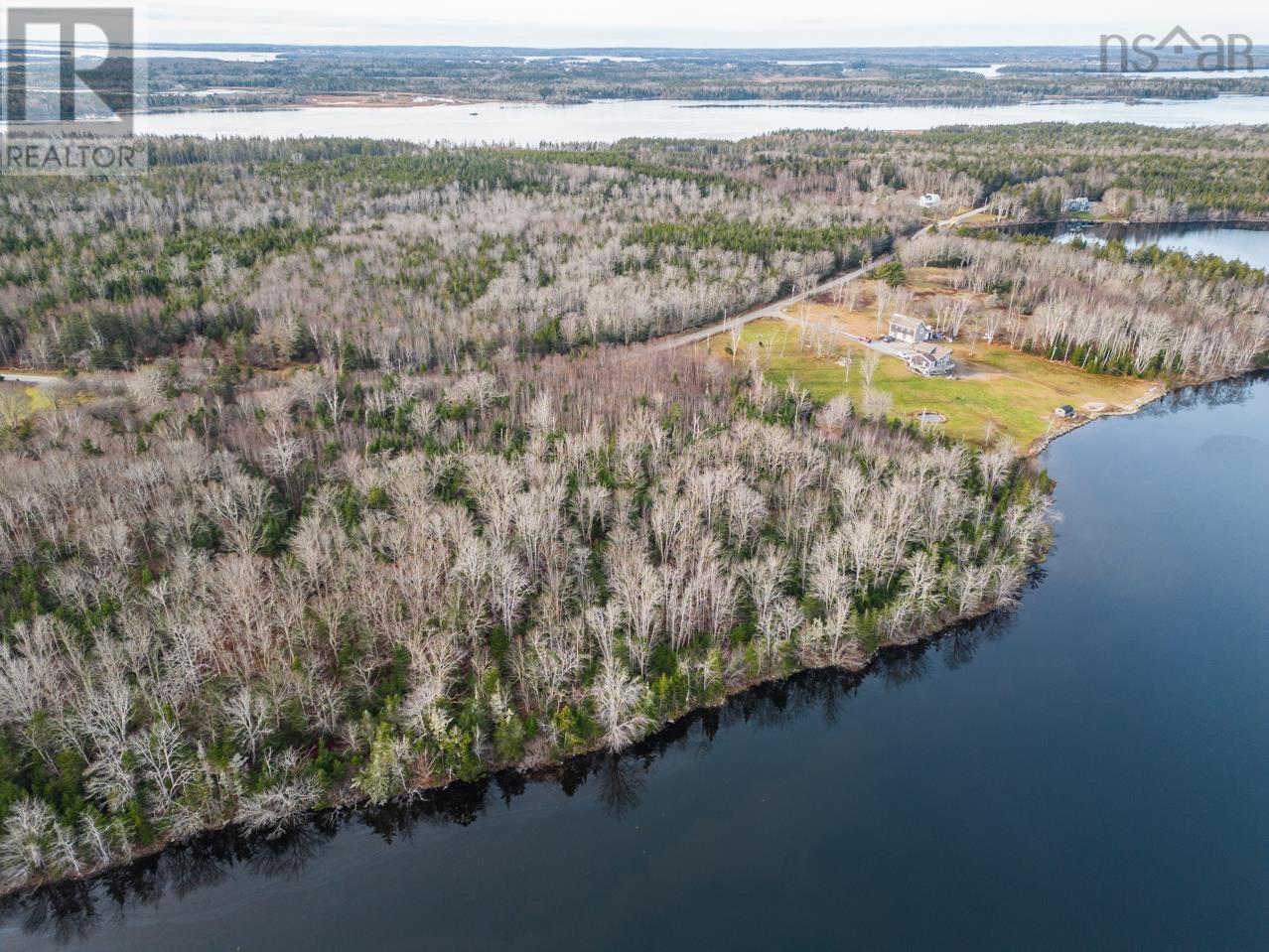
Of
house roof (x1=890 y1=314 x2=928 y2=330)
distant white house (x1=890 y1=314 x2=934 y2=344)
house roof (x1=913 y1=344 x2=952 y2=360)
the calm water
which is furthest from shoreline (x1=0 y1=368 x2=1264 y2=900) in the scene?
the calm water

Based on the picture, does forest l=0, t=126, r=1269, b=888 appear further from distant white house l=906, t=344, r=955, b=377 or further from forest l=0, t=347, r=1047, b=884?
distant white house l=906, t=344, r=955, b=377

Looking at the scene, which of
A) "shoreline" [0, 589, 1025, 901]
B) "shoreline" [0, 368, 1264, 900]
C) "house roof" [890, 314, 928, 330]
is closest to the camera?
"shoreline" [0, 589, 1025, 901]

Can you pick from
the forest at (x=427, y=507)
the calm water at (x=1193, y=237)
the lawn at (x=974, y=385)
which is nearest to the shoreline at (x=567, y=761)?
the forest at (x=427, y=507)

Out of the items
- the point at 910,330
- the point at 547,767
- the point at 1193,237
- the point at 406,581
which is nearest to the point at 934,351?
the point at 910,330

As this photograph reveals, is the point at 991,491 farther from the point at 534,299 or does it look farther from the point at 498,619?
the point at 534,299

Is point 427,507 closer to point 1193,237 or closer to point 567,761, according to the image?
point 567,761

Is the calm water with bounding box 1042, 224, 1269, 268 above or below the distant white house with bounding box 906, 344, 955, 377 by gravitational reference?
above
